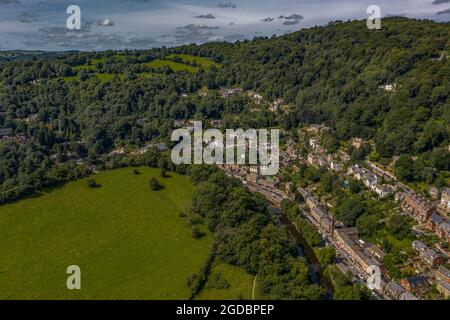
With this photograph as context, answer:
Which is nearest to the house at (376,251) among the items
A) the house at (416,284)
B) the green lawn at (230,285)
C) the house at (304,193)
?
the house at (416,284)

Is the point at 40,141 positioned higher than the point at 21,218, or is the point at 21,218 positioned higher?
the point at 40,141

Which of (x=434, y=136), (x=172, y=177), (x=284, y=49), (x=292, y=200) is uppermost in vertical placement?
(x=284, y=49)

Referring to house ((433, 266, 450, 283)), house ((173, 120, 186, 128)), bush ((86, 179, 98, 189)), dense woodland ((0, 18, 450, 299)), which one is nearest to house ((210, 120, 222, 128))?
dense woodland ((0, 18, 450, 299))

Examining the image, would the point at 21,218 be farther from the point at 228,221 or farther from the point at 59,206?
the point at 228,221

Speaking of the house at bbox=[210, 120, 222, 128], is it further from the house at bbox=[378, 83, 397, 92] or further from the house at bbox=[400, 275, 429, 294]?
the house at bbox=[400, 275, 429, 294]

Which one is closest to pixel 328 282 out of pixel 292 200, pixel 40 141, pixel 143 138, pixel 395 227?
pixel 395 227

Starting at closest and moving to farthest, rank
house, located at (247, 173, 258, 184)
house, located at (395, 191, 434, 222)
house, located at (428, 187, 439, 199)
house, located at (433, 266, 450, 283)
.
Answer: house, located at (433, 266, 450, 283), house, located at (395, 191, 434, 222), house, located at (428, 187, 439, 199), house, located at (247, 173, 258, 184)

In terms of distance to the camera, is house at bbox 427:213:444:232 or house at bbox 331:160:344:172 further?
house at bbox 331:160:344:172

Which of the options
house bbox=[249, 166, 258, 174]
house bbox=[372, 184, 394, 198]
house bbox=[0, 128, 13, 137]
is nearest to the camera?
house bbox=[372, 184, 394, 198]
